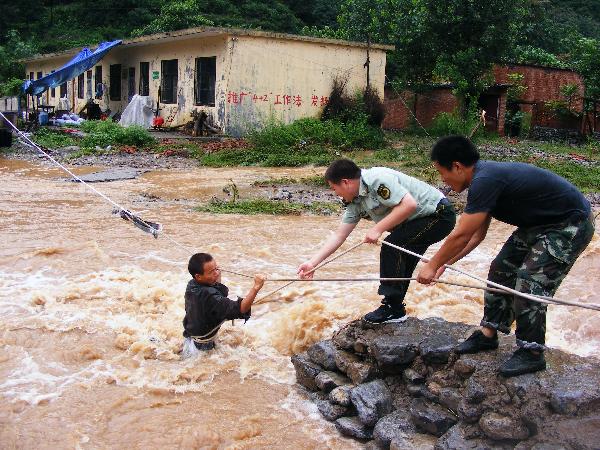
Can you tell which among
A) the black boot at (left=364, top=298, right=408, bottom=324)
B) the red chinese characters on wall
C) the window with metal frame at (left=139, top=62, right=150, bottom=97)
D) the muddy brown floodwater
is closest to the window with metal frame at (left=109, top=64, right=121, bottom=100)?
the window with metal frame at (left=139, top=62, right=150, bottom=97)

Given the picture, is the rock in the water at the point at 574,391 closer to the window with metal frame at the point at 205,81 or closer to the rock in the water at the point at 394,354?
the rock in the water at the point at 394,354

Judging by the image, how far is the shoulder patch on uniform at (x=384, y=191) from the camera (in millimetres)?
4238

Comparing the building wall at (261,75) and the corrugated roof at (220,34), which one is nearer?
the corrugated roof at (220,34)

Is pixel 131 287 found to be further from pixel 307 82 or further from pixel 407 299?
pixel 307 82

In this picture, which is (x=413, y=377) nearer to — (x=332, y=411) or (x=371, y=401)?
(x=371, y=401)

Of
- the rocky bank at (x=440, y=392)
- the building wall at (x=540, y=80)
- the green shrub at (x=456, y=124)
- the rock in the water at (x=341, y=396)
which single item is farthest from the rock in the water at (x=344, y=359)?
the building wall at (x=540, y=80)

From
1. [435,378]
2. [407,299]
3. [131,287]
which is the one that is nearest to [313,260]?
Result: [435,378]

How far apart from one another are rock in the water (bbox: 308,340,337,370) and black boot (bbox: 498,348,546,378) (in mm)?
1343

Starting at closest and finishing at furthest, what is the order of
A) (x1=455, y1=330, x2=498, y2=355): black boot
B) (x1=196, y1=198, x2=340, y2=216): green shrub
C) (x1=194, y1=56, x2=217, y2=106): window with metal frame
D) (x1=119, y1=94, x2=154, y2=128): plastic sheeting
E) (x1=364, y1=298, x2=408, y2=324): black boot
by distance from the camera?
(x1=455, y1=330, x2=498, y2=355): black boot
(x1=364, y1=298, x2=408, y2=324): black boot
(x1=196, y1=198, x2=340, y2=216): green shrub
(x1=194, y1=56, x2=217, y2=106): window with metal frame
(x1=119, y1=94, x2=154, y2=128): plastic sheeting

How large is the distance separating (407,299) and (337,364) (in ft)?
7.65

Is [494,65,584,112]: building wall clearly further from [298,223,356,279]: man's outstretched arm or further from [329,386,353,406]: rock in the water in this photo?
A: [329,386,353,406]: rock in the water

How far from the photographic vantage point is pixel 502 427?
3.41 meters

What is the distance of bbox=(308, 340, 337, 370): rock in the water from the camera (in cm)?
463

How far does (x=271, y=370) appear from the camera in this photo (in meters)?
5.11
